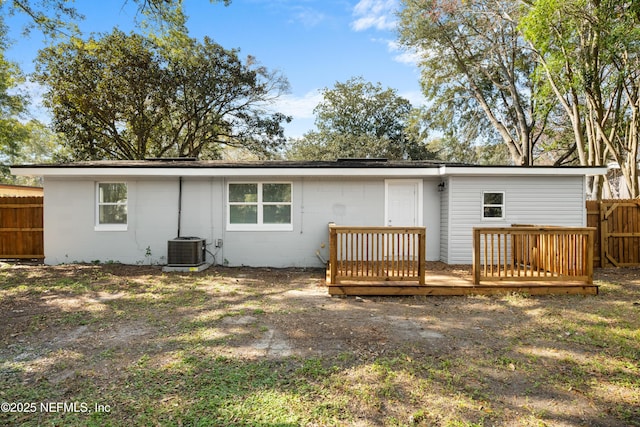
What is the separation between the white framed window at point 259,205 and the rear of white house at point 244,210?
0.08 feet

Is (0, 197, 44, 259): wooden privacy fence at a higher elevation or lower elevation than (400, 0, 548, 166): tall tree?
lower

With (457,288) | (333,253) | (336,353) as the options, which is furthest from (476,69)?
(336,353)

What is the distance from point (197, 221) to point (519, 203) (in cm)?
819

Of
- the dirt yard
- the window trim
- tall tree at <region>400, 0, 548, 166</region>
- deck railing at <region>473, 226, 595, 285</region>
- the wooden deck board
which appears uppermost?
tall tree at <region>400, 0, 548, 166</region>

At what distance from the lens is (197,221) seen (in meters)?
8.65

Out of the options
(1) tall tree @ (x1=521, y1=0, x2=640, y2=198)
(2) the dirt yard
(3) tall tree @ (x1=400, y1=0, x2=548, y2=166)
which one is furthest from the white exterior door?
(3) tall tree @ (x1=400, y1=0, x2=548, y2=166)

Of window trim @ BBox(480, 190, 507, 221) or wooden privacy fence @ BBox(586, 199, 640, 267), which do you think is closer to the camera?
window trim @ BBox(480, 190, 507, 221)

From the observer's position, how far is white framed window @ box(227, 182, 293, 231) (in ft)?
28.4

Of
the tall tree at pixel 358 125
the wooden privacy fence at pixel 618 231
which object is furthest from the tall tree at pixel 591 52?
the tall tree at pixel 358 125

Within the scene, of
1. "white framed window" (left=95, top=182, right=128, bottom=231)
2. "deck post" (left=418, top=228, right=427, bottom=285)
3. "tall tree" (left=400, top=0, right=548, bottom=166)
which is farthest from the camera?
"tall tree" (left=400, top=0, right=548, bottom=166)

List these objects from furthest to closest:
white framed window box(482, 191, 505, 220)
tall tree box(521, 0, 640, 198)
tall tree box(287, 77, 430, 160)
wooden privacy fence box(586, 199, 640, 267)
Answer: tall tree box(287, 77, 430, 160) → tall tree box(521, 0, 640, 198) → wooden privacy fence box(586, 199, 640, 267) → white framed window box(482, 191, 505, 220)

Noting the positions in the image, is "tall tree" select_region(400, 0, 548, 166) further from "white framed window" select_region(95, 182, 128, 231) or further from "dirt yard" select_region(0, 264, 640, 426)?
"white framed window" select_region(95, 182, 128, 231)

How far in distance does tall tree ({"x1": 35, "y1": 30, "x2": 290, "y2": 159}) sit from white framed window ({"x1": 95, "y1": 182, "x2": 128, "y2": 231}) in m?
7.38

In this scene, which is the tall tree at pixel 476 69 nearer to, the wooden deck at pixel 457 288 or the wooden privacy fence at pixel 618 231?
the wooden privacy fence at pixel 618 231
